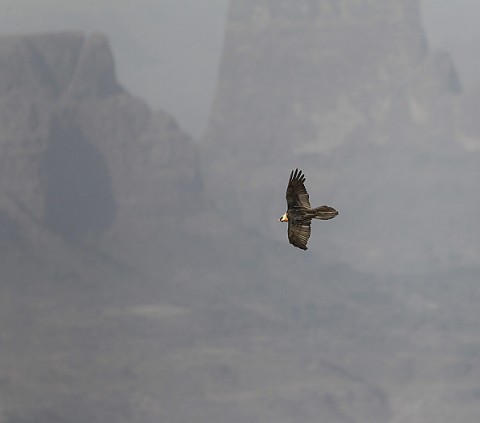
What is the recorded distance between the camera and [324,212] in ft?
282

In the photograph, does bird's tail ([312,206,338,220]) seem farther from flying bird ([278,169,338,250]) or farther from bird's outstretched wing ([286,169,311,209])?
bird's outstretched wing ([286,169,311,209])

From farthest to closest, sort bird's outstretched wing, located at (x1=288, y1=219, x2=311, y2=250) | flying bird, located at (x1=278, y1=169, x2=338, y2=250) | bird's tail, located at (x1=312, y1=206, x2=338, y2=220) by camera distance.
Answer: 1. flying bird, located at (x1=278, y1=169, x2=338, y2=250)
2. bird's outstretched wing, located at (x1=288, y1=219, x2=311, y2=250)
3. bird's tail, located at (x1=312, y1=206, x2=338, y2=220)

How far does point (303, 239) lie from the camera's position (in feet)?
280

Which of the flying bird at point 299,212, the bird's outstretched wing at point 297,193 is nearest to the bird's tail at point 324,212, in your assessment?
the flying bird at point 299,212

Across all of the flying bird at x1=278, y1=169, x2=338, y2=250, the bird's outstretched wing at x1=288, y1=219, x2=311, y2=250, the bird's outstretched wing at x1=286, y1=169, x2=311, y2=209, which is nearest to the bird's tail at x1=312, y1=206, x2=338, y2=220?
the flying bird at x1=278, y1=169, x2=338, y2=250

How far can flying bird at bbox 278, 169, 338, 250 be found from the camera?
85.7 m

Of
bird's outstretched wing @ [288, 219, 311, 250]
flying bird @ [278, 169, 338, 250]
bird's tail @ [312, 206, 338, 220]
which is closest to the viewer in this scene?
bird's tail @ [312, 206, 338, 220]

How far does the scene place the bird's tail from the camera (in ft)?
279

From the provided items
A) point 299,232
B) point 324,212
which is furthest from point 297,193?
point 299,232

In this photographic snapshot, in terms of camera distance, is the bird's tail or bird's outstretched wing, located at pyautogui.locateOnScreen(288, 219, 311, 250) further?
bird's outstretched wing, located at pyautogui.locateOnScreen(288, 219, 311, 250)

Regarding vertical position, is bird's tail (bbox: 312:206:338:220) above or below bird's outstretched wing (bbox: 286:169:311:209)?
below

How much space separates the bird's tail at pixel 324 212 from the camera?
8500cm

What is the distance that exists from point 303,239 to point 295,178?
3106 millimetres

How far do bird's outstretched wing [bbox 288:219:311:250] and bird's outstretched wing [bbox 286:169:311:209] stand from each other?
0.96 meters
